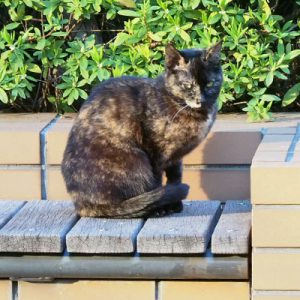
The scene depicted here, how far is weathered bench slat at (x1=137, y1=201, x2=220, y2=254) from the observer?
134 inches

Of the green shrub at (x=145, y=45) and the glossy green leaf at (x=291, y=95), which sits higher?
the green shrub at (x=145, y=45)

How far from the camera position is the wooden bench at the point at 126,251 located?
3400mm

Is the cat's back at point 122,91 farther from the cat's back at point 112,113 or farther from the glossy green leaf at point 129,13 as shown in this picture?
the glossy green leaf at point 129,13

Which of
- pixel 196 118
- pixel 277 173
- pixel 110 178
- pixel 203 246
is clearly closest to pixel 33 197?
pixel 110 178

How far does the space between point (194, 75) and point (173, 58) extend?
0.41 feet

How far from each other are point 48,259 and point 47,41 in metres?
1.53

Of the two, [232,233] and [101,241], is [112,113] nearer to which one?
[101,241]

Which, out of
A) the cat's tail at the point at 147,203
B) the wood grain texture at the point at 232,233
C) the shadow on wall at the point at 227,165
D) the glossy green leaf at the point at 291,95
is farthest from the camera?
the glossy green leaf at the point at 291,95

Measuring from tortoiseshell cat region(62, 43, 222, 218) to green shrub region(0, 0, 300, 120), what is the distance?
563 millimetres

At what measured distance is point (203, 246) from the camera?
340 cm

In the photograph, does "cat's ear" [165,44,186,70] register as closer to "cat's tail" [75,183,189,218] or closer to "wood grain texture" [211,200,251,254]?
"cat's tail" [75,183,189,218]

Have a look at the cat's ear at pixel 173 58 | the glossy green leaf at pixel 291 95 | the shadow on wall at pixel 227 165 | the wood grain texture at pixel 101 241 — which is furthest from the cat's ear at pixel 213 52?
the glossy green leaf at pixel 291 95

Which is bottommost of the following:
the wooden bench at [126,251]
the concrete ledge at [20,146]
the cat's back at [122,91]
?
the wooden bench at [126,251]

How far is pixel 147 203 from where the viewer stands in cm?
372
